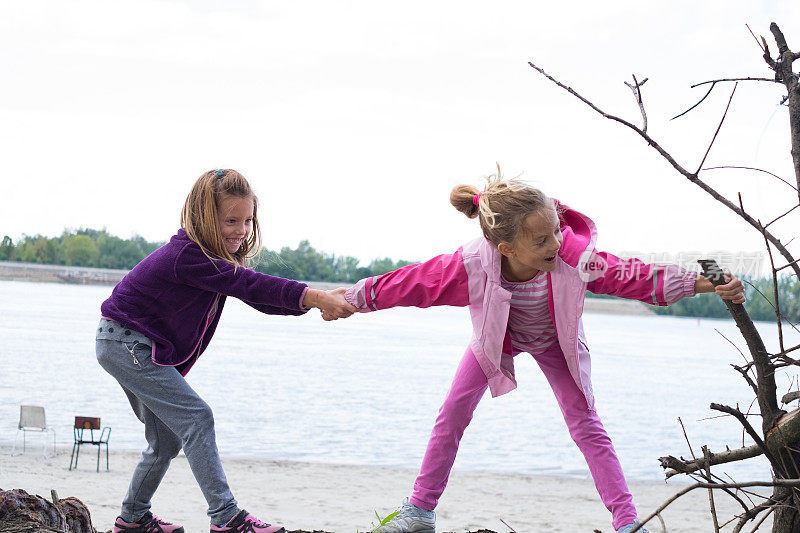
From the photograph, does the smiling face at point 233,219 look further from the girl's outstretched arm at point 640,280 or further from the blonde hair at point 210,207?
the girl's outstretched arm at point 640,280

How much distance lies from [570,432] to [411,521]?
782mm

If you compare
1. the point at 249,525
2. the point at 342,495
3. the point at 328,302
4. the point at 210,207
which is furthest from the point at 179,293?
the point at 342,495

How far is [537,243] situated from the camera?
10.5 feet

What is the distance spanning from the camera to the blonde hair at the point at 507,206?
10.4 feet

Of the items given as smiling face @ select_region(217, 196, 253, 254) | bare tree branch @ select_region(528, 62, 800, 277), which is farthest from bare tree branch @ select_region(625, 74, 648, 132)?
smiling face @ select_region(217, 196, 253, 254)

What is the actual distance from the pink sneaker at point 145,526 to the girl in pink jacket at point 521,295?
0.91 meters

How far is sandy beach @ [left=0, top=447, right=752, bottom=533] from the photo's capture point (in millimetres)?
7832

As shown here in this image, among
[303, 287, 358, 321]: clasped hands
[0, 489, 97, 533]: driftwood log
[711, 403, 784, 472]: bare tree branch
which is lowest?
[0, 489, 97, 533]: driftwood log

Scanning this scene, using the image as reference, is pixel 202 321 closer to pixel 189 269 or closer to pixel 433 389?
pixel 189 269

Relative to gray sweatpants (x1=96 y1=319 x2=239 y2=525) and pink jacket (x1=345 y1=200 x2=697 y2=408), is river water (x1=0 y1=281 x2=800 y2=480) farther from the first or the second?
gray sweatpants (x1=96 y1=319 x2=239 y2=525)

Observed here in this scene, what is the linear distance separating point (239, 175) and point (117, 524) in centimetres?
156

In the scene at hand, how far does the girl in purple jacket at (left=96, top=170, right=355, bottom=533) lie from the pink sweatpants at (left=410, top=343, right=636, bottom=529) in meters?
0.63

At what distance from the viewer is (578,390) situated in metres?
3.45

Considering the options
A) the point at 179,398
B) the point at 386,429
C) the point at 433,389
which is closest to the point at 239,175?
the point at 179,398
